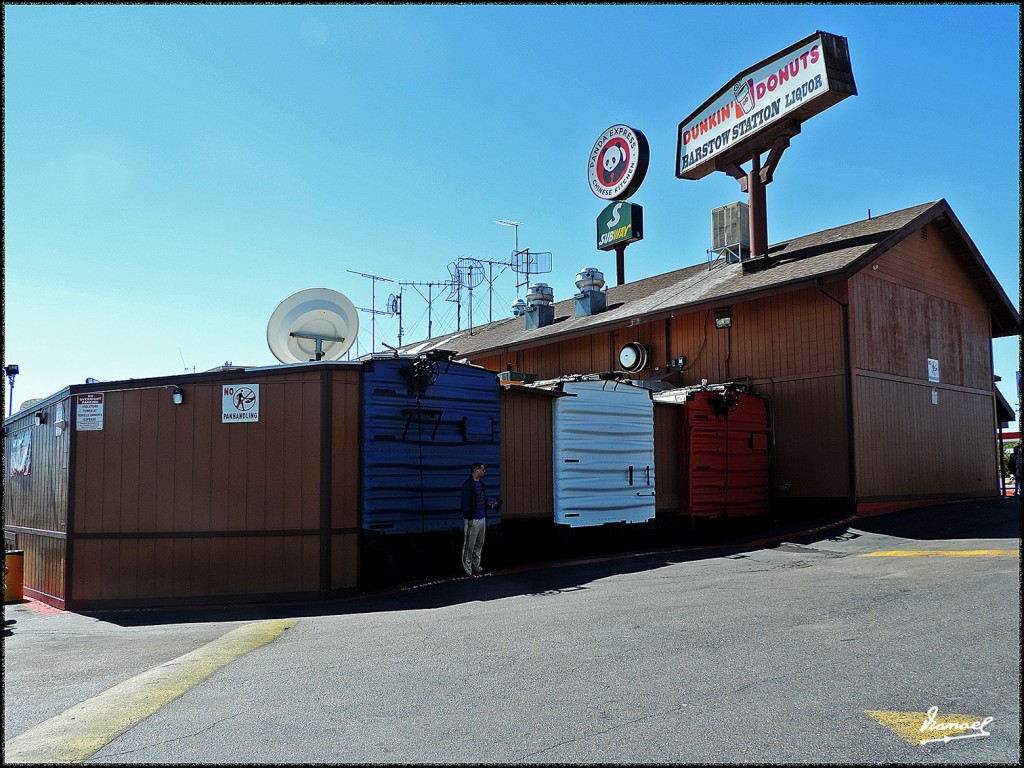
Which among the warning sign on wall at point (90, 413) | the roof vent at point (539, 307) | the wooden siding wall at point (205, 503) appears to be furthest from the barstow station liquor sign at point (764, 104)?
the warning sign on wall at point (90, 413)

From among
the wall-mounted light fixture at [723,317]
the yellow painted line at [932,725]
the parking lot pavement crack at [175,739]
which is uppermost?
the wall-mounted light fixture at [723,317]

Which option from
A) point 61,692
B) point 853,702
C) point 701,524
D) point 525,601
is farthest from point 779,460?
point 61,692

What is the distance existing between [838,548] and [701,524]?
138 inches

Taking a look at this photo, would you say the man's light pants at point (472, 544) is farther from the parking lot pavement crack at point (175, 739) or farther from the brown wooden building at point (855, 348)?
the parking lot pavement crack at point (175, 739)

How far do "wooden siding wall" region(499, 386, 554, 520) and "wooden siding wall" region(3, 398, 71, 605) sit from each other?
6.36 meters

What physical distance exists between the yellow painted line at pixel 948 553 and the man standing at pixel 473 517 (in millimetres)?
5492

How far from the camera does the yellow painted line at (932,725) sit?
14.6 ft

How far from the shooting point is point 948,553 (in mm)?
11133

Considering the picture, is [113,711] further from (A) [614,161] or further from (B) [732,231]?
(A) [614,161]

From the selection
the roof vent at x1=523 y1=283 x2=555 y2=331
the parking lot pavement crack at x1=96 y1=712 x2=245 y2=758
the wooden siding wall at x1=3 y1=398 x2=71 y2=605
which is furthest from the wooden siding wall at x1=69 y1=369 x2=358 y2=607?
the roof vent at x1=523 y1=283 x2=555 y2=331

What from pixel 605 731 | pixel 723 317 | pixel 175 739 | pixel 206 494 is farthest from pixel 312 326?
pixel 723 317

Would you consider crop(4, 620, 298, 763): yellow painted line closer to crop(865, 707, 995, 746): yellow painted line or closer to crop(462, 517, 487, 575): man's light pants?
crop(865, 707, 995, 746): yellow painted line

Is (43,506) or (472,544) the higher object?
(43,506)

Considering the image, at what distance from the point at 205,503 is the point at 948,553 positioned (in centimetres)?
1006
